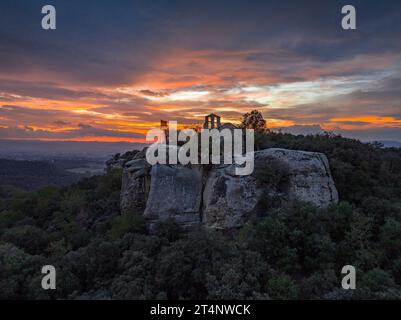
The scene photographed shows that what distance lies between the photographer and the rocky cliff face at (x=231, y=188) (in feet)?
52.2

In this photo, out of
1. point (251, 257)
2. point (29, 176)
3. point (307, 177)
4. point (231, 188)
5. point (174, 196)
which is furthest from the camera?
point (29, 176)

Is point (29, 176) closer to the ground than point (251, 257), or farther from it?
closer to the ground

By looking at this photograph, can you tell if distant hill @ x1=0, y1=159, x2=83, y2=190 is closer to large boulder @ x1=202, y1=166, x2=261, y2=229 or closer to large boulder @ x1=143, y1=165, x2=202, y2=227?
large boulder @ x1=143, y1=165, x2=202, y2=227

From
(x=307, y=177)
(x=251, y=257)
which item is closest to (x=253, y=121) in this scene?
(x=307, y=177)

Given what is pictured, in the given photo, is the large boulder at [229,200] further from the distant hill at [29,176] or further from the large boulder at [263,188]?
the distant hill at [29,176]

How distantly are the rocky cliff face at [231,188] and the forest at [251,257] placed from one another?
3.04 feet

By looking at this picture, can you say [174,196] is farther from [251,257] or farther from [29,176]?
[29,176]

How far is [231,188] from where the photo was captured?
16.3m

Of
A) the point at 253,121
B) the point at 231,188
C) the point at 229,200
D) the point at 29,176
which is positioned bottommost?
the point at 29,176

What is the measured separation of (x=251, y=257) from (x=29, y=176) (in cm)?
8649

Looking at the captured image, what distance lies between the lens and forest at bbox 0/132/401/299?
9156mm

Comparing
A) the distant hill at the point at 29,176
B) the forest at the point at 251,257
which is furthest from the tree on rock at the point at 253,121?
the distant hill at the point at 29,176
